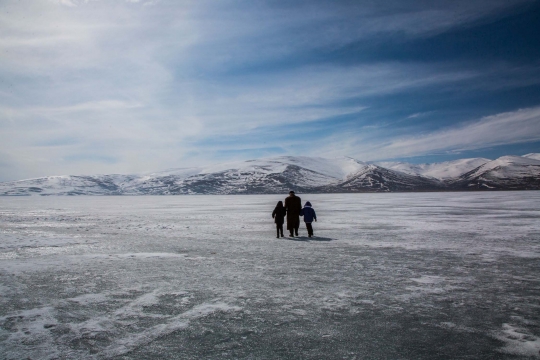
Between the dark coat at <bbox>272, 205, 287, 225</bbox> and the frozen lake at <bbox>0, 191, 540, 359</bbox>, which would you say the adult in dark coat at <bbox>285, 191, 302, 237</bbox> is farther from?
the frozen lake at <bbox>0, 191, 540, 359</bbox>

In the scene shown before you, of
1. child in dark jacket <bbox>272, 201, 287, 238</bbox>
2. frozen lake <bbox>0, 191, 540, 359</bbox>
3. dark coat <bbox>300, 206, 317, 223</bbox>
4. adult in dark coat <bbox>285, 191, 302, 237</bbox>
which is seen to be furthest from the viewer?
adult in dark coat <bbox>285, 191, 302, 237</bbox>

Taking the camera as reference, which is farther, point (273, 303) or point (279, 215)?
point (279, 215)

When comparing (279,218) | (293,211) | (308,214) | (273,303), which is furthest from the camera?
(293,211)

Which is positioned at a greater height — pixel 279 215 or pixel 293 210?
pixel 293 210

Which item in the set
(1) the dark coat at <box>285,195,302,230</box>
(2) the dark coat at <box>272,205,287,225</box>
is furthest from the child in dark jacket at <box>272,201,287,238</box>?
(1) the dark coat at <box>285,195,302,230</box>

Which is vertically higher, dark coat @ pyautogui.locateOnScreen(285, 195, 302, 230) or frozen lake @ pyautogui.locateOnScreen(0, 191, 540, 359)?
dark coat @ pyautogui.locateOnScreen(285, 195, 302, 230)

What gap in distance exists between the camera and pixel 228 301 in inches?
256

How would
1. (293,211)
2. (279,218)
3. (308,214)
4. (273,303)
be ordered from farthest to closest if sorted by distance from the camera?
(293,211)
(308,214)
(279,218)
(273,303)

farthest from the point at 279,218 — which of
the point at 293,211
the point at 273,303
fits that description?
the point at 273,303

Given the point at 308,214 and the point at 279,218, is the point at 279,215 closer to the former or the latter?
the point at 279,218

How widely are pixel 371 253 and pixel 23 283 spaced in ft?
31.5

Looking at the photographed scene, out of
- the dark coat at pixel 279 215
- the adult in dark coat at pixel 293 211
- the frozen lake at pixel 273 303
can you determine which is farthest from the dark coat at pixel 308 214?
the frozen lake at pixel 273 303

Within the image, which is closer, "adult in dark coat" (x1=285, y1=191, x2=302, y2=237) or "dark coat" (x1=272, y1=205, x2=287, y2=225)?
"dark coat" (x1=272, y1=205, x2=287, y2=225)

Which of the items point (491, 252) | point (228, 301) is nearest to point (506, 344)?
point (228, 301)
